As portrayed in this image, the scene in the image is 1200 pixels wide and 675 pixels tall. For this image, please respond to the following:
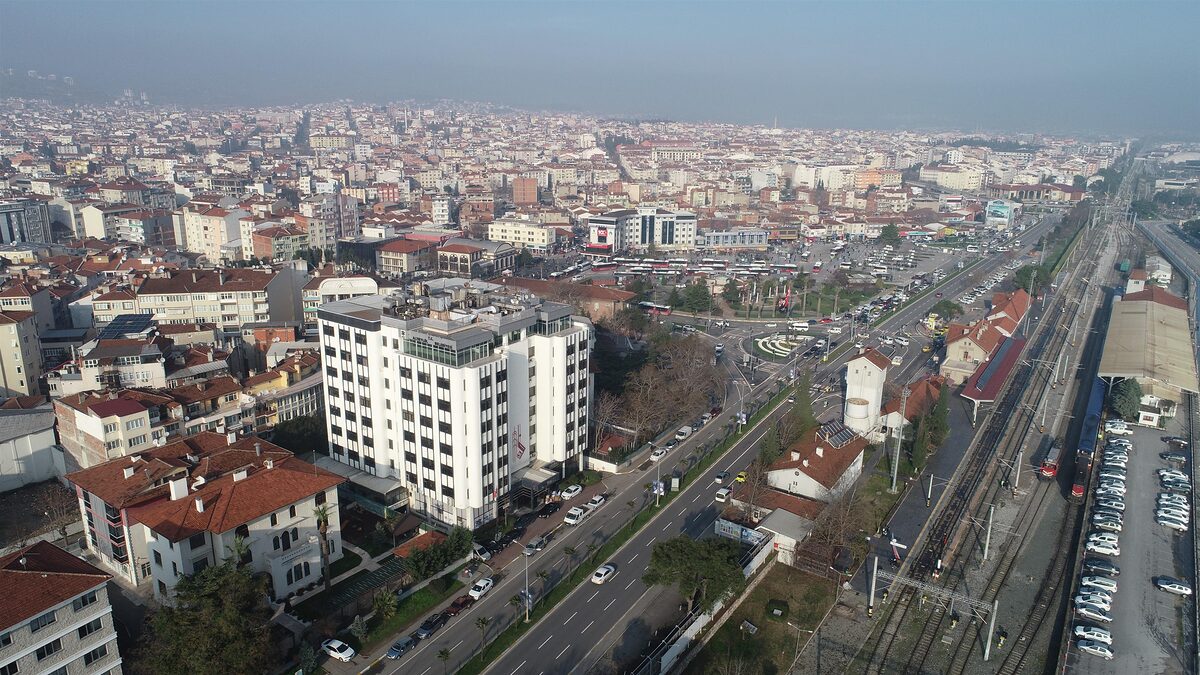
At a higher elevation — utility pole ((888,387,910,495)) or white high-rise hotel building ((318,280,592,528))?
white high-rise hotel building ((318,280,592,528))

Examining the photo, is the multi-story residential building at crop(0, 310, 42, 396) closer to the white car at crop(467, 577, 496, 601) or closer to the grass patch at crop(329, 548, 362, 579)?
the grass patch at crop(329, 548, 362, 579)

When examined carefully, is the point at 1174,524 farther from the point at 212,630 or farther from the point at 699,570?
the point at 212,630

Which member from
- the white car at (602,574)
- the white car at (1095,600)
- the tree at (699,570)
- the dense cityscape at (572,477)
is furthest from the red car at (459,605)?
the white car at (1095,600)

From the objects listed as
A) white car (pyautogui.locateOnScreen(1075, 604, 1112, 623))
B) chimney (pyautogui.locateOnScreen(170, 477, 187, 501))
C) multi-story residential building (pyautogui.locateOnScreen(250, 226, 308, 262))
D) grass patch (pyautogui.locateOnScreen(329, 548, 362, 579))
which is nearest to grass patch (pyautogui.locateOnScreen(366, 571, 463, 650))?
grass patch (pyautogui.locateOnScreen(329, 548, 362, 579))

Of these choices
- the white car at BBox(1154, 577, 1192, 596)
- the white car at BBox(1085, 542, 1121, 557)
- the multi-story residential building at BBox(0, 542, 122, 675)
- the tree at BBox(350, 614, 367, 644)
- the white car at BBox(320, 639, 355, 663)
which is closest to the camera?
the multi-story residential building at BBox(0, 542, 122, 675)

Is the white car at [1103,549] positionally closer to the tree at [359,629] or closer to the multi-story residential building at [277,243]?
the tree at [359,629]

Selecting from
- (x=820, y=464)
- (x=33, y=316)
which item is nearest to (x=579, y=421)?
(x=820, y=464)

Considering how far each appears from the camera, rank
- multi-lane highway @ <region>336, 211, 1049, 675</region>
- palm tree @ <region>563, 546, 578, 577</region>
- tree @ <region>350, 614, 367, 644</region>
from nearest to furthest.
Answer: multi-lane highway @ <region>336, 211, 1049, 675</region> → tree @ <region>350, 614, 367, 644</region> → palm tree @ <region>563, 546, 578, 577</region>
